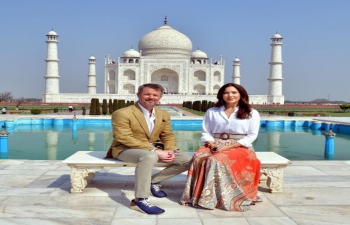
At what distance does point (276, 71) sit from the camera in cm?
3291

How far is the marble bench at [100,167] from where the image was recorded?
2842mm

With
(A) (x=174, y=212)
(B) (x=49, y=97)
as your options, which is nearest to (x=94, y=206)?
(A) (x=174, y=212)

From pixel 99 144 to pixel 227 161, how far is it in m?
5.28

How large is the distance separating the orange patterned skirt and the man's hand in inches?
6.9

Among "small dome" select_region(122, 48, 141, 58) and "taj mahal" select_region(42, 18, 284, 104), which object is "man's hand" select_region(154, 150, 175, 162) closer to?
"taj mahal" select_region(42, 18, 284, 104)

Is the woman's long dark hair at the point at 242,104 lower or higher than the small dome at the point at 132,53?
lower

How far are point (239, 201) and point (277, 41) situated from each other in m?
32.4

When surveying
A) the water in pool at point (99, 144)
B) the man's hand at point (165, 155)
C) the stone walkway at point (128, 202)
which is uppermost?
the man's hand at point (165, 155)

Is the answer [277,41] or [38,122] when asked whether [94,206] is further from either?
[277,41]

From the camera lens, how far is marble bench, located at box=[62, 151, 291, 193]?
112 inches

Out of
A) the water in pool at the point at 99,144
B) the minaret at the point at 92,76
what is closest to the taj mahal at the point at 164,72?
the minaret at the point at 92,76

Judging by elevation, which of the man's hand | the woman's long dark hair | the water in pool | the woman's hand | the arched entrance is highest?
the arched entrance

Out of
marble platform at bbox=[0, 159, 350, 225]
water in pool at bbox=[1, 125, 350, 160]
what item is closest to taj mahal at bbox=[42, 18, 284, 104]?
water in pool at bbox=[1, 125, 350, 160]

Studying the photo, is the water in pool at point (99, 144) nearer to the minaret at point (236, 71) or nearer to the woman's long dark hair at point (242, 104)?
the woman's long dark hair at point (242, 104)
